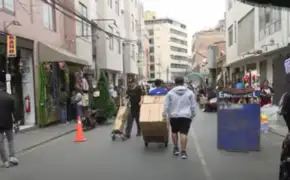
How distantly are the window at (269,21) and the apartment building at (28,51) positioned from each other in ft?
33.0

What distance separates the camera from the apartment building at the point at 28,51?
47.3 ft

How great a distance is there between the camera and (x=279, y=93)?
65.6 ft

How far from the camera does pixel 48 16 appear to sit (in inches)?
755

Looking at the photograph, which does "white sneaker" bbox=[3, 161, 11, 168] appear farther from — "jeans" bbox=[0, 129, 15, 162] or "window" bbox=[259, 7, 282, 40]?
"window" bbox=[259, 7, 282, 40]

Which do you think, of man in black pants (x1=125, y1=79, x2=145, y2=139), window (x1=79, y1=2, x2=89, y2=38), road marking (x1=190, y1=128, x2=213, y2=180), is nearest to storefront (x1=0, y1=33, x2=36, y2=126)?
man in black pants (x1=125, y1=79, x2=145, y2=139)

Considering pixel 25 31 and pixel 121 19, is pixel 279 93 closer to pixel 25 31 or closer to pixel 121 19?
pixel 25 31

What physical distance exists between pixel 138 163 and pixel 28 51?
950 cm

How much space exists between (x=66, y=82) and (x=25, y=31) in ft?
16.0

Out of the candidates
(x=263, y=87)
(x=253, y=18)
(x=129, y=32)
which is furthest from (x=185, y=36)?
(x=263, y=87)

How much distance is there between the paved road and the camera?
7.50 meters

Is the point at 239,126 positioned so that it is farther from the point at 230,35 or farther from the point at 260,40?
the point at 230,35

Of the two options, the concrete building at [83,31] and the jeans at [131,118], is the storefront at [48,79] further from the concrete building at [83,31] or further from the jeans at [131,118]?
the jeans at [131,118]

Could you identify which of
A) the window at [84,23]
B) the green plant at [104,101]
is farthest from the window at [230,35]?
the green plant at [104,101]

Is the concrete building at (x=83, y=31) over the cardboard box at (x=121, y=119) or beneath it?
over
